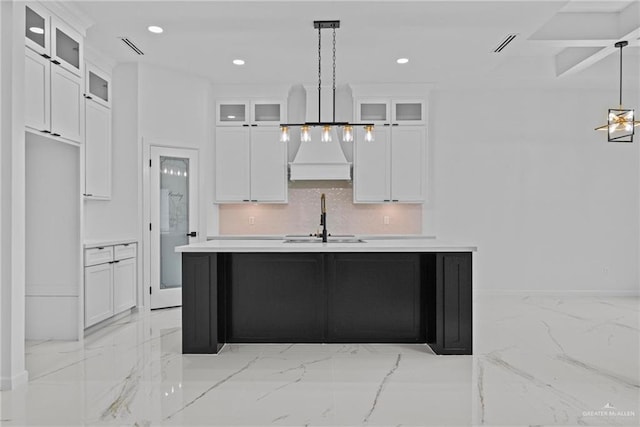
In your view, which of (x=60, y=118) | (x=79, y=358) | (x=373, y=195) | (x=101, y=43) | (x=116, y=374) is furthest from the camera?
(x=373, y=195)

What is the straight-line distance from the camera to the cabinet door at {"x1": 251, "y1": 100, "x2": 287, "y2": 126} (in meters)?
6.51

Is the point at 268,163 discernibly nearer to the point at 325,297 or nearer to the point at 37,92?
the point at 325,297

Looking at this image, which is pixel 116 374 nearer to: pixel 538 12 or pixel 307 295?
pixel 307 295

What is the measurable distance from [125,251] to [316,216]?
267cm

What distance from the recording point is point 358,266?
409 cm

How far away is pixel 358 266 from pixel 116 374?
6.74ft

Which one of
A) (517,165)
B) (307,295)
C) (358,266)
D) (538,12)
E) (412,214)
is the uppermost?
(538,12)

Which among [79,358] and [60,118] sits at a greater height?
[60,118]

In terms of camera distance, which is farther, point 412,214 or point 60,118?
point 412,214

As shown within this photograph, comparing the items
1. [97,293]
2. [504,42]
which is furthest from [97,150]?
[504,42]

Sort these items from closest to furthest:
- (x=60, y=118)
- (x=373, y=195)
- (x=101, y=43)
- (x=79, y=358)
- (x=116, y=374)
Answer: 1. (x=116, y=374)
2. (x=79, y=358)
3. (x=60, y=118)
4. (x=101, y=43)
5. (x=373, y=195)

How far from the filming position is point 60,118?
4.05 metres

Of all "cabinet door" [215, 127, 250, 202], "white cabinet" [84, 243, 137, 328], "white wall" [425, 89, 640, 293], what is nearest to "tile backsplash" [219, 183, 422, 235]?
"cabinet door" [215, 127, 250, 202]

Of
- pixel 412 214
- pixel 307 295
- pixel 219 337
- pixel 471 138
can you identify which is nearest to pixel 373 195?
pixel 412 214
